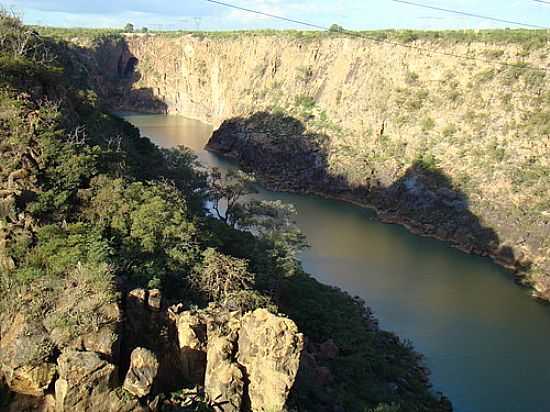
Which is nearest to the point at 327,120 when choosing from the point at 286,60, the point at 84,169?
the point at 286,60

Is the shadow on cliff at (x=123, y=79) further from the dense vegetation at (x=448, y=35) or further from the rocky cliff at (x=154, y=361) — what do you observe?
the rocky cliff at (x=154, y=361)

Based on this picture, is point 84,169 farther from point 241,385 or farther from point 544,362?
point 544,362

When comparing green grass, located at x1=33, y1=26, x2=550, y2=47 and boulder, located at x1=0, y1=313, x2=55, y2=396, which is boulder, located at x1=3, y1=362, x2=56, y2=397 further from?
green grass, located at x1=33, y1=26, x2=550, y2=47

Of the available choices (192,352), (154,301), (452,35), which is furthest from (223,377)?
(452,35)

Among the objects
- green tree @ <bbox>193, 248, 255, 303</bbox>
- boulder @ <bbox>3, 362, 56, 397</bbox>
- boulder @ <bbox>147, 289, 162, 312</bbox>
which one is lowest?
green tree @ <bbox>193, 248, 255, 303</bbox>

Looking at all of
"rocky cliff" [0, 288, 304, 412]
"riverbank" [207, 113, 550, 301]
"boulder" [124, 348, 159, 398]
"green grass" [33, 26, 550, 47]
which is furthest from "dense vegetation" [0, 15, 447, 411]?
"green grass" [33, 26, 550, 47]

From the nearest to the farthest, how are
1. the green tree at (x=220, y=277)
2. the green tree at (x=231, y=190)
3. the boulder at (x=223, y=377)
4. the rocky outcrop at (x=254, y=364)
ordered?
the boulder at (x=223, y=377)
the rocky outcrop at (x=254, y=364)
the green tree at (x=220, y=277)
the green tree at (x=231, y=190)

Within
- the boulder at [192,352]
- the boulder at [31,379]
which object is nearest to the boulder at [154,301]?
the boulder at [192,352]
